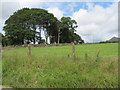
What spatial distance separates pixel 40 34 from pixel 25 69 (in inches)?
1745

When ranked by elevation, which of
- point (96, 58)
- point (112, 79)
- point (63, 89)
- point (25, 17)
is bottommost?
point (63, 89)

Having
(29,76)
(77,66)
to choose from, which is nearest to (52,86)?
(29,76)

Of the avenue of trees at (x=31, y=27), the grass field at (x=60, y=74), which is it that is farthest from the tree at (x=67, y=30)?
the grass field at (x=60, y=74)

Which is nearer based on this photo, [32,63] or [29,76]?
[29,76]

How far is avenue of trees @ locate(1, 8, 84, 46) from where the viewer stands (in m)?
41.0

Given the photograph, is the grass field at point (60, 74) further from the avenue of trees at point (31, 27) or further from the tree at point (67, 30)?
the tree at point (67, 30)

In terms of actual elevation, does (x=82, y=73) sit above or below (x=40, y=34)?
below

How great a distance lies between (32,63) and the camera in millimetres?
6180

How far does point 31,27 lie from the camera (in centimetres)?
4503

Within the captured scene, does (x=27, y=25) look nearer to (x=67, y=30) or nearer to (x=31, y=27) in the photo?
(x=31, y=27)

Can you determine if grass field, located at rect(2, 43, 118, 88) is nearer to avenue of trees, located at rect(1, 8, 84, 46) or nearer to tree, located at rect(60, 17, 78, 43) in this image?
avenue of trees, located at rect(1, 8, 84, 46)

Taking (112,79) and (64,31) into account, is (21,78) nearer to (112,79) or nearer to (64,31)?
(112,79)

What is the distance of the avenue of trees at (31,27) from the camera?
41031 millimetres

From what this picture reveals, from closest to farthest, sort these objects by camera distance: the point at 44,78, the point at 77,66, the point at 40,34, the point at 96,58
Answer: the point at 44,78 < the point at 77,66 < the point at 96,58 < the point at 40,34
